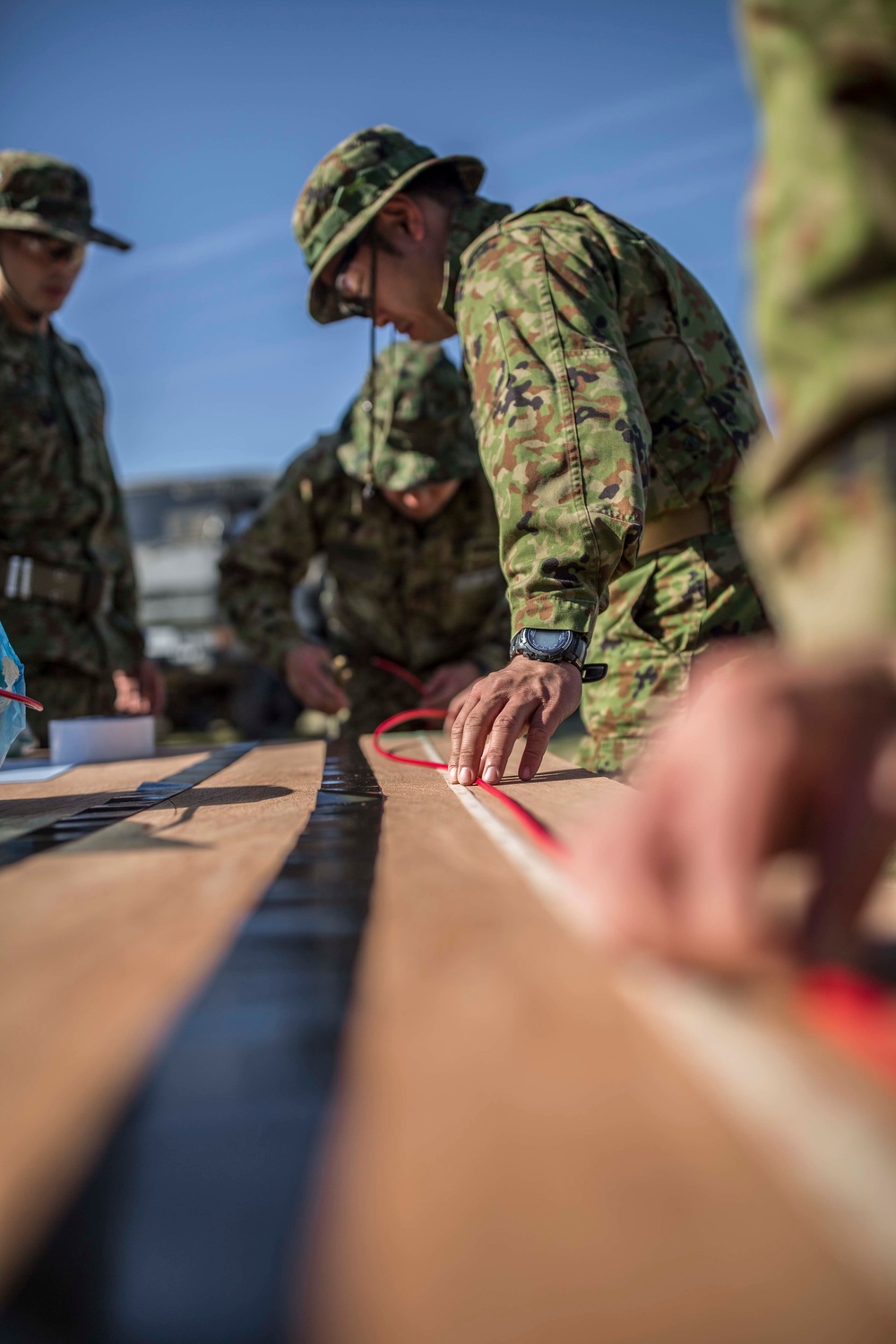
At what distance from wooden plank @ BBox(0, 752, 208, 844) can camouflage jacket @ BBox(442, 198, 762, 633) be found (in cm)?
68

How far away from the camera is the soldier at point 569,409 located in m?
1.34

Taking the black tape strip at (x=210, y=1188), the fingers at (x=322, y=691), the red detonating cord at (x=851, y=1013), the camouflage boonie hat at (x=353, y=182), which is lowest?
the fingers at (x=322, y=691)

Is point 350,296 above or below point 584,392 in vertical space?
above

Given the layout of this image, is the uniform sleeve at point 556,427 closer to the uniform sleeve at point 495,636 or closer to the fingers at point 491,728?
the fingers at point 491,728

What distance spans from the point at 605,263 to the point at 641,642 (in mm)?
732

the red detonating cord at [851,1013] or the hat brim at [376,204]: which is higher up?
the hat brim at [376,204]

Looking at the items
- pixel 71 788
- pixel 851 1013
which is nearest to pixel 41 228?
pixel 71 788

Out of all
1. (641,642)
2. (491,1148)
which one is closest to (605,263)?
(641,642)

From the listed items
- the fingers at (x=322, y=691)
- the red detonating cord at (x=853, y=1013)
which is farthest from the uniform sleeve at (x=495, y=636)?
the red detonating cord at (x=853, y=1013)

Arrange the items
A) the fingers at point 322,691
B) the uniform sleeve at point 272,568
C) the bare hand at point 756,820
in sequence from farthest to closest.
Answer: the uniform sleeve at point 272,568 → the fingers at point 322,691 → the bare hand at point 756,820

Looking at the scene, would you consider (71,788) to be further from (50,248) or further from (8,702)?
(50,248)

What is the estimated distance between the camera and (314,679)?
10.5 feet

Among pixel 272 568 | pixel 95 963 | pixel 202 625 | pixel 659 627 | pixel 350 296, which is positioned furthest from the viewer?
pixel 202 625

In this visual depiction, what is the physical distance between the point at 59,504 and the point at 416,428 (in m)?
1.21
